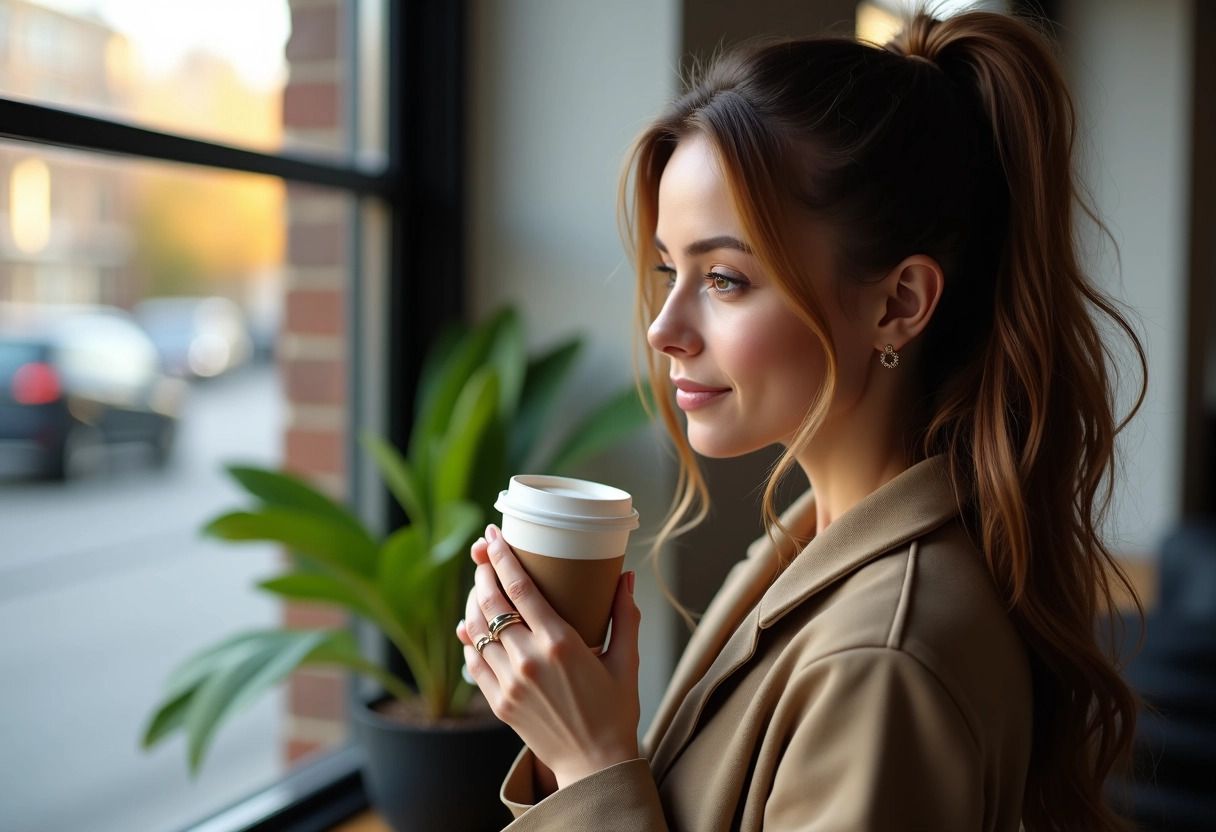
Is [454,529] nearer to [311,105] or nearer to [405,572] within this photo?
[405,572]

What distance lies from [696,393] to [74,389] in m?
1.75

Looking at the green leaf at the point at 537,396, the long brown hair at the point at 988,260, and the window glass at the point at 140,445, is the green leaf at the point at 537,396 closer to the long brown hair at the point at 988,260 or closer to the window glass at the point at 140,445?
the window glass at the point at 140,445

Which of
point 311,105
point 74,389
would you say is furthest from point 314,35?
point 74,389

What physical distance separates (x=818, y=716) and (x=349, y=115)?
1.68 meters

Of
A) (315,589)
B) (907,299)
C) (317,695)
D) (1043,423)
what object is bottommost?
(317,695)

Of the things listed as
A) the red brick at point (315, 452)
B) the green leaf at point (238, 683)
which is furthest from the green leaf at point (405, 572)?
the red brick at point (315, 452)

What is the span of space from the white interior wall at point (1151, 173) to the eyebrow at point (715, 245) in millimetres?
3484

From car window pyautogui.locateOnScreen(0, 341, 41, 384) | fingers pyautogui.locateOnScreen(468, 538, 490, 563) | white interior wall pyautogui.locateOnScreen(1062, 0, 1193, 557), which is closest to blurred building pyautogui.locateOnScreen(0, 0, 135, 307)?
car window pyautogui.locateOnScreen(0, 341, 41, 384)

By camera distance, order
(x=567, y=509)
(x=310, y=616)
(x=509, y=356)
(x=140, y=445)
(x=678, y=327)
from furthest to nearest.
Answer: (x=140, y=445) → (x=310, y=616) → (x=509, y=356) → (x=678, y=327) → (x=567, y=509)

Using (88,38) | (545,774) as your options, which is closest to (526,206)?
(88,38)

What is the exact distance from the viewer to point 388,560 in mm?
1620

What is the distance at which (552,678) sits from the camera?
965 mm

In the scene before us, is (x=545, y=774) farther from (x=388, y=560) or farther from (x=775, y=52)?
(x=775, y=52)

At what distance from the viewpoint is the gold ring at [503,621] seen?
982 mm
